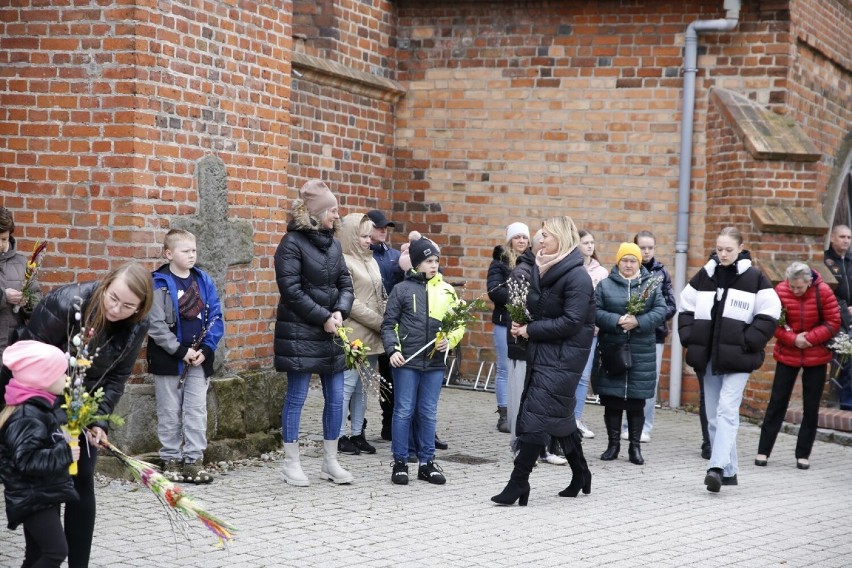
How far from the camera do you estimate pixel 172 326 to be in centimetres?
784

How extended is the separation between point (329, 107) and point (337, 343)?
16.4 feet

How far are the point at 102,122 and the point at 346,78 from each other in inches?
199

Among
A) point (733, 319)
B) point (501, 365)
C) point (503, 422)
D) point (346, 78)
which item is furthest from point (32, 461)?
point (346, 78)

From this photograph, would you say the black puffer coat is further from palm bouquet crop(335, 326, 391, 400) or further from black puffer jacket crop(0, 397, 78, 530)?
black puffer jacket crop(0, 397, 78, 530)

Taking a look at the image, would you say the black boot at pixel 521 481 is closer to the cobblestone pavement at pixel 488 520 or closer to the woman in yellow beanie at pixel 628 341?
the cobblestone pavement at pixel 488 520

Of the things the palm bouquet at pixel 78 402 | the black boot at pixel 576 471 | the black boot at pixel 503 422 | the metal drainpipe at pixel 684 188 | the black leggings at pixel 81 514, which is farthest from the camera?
the metal drainpipe at pixel 684 188

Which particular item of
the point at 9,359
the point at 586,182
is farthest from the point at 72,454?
the point at 586,182

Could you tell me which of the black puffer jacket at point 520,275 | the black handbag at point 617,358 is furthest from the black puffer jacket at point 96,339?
the black handbag at point 617,358

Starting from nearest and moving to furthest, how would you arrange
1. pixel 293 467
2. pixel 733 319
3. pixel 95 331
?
pixel 95 331, pixel 293 467, pixel 733 319

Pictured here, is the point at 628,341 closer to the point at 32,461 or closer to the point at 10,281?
the point at 10,281

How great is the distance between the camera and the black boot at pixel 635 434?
31.4 ft

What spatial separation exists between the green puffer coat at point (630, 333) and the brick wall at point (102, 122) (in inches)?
135

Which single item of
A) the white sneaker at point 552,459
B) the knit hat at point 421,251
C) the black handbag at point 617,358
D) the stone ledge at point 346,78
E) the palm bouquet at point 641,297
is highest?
the stone ledge at point 346,78

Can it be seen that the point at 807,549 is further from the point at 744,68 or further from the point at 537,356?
the point at 744,68
